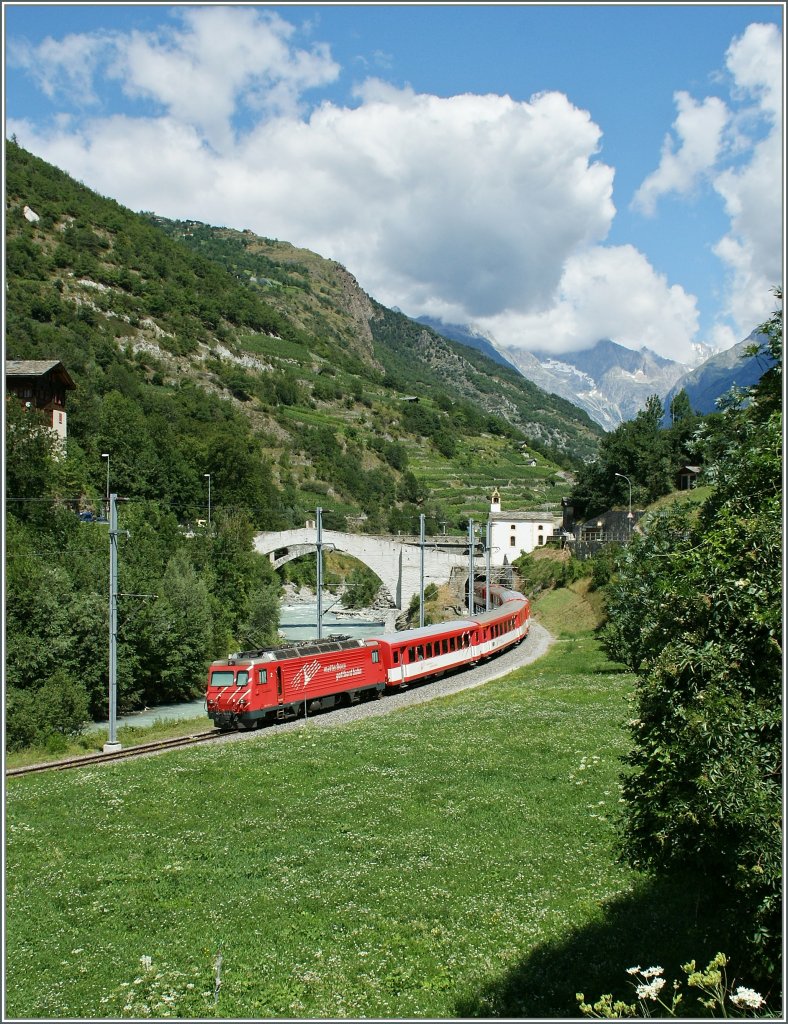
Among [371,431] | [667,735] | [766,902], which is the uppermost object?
[371,431]

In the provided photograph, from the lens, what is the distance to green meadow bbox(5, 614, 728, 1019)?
8180mm

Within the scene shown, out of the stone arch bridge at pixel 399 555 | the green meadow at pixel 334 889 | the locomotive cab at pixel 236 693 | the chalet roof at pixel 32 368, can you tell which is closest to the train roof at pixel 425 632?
the locomotive cab at pixel 236 693

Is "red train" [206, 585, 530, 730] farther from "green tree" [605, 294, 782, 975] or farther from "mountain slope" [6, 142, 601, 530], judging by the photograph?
"mountain slope" [6, 142, 601, 530]

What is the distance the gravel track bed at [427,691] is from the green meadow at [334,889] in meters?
6.71

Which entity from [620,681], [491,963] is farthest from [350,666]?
[491,963]

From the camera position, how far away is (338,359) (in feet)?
647

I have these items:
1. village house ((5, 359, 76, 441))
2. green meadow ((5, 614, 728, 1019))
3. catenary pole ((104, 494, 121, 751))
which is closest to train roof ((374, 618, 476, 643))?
catenary pole ((104, 494, 121, 751))

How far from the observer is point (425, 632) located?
113 feet

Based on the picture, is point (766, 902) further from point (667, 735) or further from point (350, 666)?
point (350, 666)

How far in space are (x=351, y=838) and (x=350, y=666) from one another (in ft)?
54.1

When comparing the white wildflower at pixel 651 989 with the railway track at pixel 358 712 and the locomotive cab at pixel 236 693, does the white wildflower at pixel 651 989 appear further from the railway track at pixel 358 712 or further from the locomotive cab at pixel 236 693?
the locomotive cab at pixel 236 693

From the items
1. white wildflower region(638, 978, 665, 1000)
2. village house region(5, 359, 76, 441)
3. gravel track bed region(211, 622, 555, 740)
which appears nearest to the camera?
white wildflower region(638, 978, 665, 1000)

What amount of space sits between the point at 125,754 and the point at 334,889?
43.4 feet

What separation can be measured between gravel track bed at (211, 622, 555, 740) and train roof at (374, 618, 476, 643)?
77.8 inches
